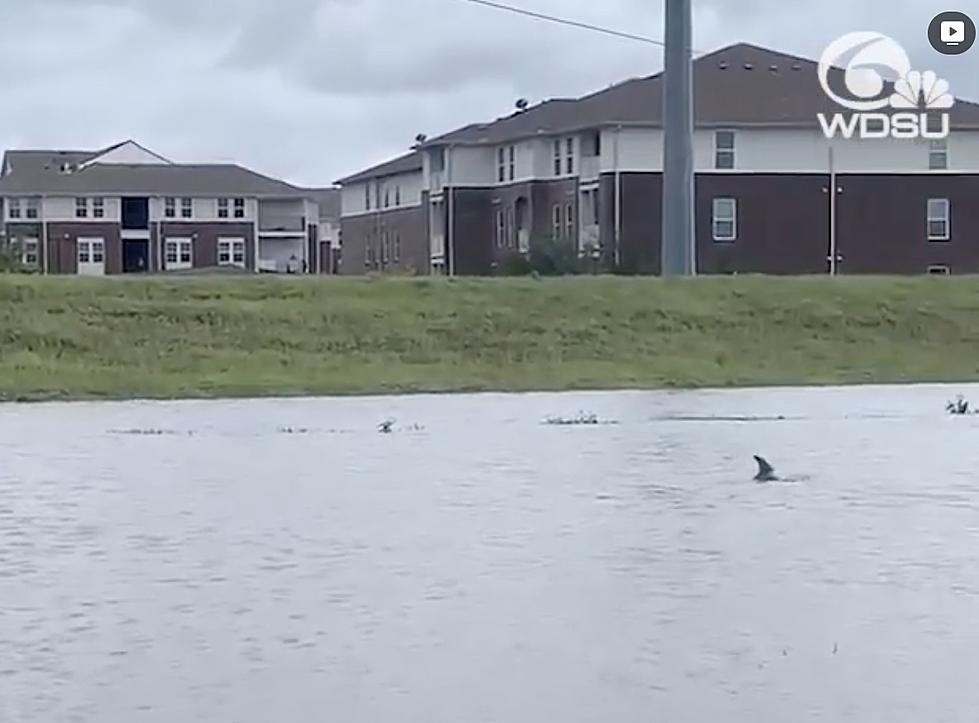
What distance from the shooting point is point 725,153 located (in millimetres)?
70750

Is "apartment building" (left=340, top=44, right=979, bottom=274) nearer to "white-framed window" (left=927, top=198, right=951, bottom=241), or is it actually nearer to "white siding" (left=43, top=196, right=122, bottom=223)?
"white-framed window" (left=927, top=198, right=951, bottom=241)

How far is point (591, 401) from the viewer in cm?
2620

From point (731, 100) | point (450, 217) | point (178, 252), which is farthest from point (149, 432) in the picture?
point (178, 252)

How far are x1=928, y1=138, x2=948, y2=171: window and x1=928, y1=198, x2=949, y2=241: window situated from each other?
1.08 m

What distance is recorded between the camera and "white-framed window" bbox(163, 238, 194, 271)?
359 ft

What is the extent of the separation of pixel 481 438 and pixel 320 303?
51.2ft

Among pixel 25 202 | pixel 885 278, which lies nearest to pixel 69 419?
pixel 885 278

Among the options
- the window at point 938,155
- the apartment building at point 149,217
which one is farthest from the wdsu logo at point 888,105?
the apartment building at point 149,217

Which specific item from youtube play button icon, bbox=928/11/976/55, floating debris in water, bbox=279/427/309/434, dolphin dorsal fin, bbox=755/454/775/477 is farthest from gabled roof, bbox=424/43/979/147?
dolphin dorsal fin, bbox=755/454/775/477

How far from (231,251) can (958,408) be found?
293ft

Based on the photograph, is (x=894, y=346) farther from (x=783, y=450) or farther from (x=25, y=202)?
(x=25, y=202)

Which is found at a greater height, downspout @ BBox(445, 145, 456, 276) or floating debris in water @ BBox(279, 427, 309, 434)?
downspout @ BBox(445, 145, 456, 276)

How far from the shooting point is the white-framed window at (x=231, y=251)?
109562 millimetres

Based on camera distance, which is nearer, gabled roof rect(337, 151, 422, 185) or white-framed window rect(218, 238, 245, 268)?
gabled roof rect(337, 151, 422, 185)
